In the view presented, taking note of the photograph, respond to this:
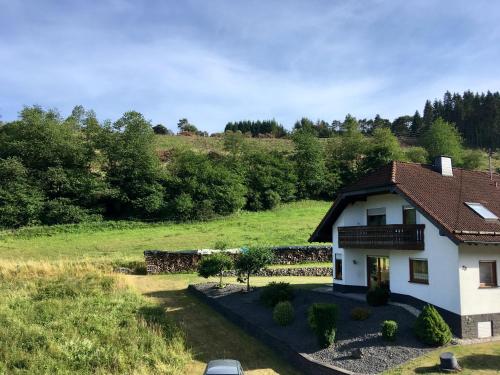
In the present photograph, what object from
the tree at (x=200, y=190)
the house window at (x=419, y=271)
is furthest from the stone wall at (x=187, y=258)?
the tree at (x=200, y=190)

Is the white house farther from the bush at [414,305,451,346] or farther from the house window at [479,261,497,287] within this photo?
the bush at [414,305,451,346]

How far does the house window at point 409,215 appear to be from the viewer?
2322 centimetres

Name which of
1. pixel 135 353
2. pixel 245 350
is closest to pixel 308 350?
pixel 245 350

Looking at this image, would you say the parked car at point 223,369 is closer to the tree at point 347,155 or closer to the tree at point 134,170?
the tree at point 134,170

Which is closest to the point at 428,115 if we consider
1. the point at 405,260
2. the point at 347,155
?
the point at 347,155

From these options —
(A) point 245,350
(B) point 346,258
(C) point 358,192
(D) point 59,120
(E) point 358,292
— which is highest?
(D) point 59,120

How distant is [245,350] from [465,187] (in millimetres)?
14321

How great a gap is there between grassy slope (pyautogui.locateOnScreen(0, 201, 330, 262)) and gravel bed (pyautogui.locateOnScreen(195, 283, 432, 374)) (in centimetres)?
1754

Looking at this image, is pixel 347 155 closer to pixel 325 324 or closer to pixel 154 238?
pixel 154 238

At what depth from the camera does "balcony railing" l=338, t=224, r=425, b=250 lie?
71.4ft

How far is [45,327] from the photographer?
21.8 meters

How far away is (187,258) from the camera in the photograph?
38.3 meters

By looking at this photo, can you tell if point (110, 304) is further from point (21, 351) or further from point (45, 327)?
point (21, 351)

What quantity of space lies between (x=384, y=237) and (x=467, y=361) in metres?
7.81
